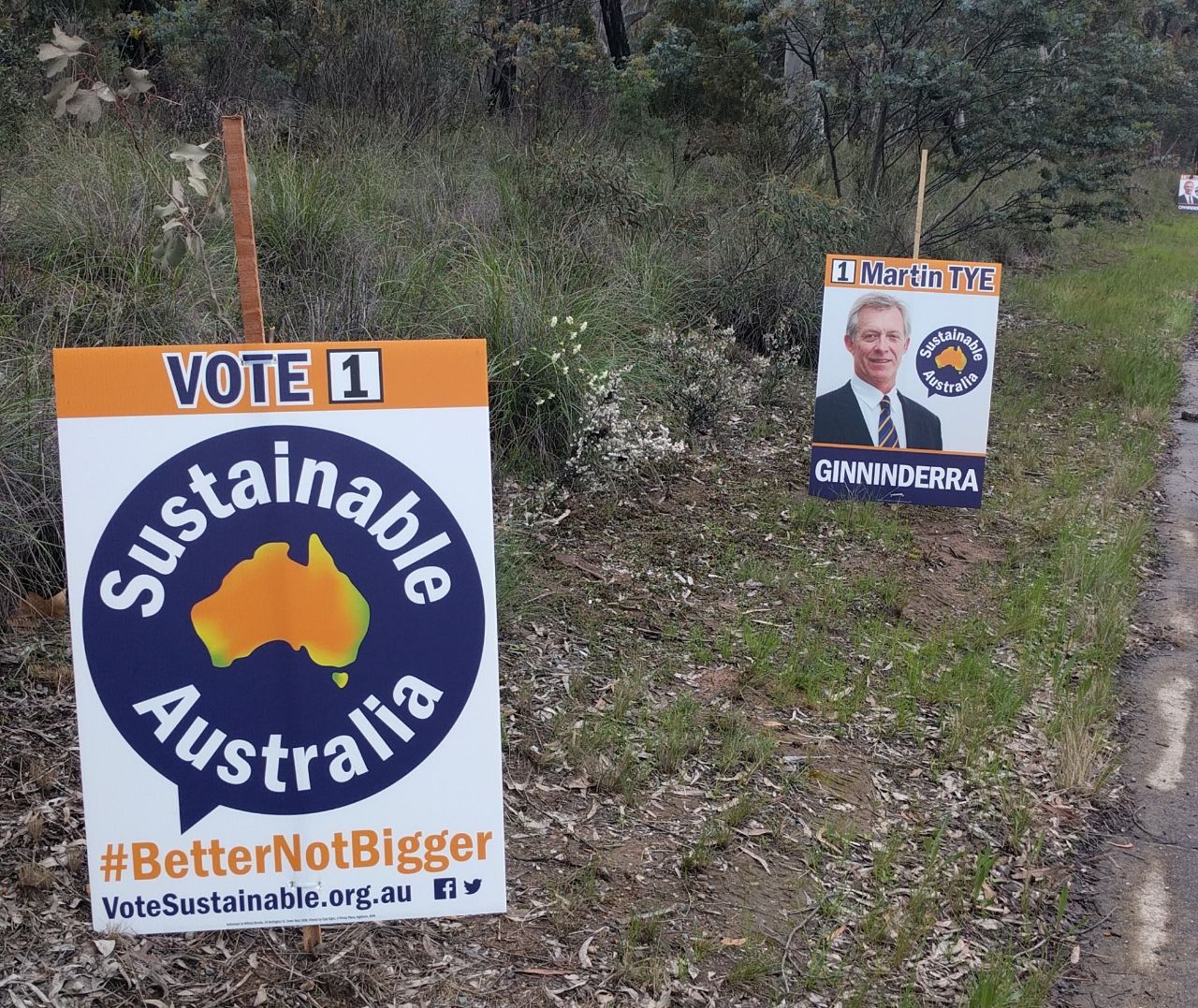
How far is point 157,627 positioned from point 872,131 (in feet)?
40.5

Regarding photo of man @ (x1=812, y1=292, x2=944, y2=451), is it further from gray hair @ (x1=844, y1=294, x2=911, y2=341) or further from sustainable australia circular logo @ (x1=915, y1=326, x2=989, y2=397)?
sustainable australia circular logo @ (x1=915, y1=326, x2=989, y2=397)

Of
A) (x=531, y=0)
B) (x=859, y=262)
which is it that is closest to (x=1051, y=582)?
(x=859, y=262)

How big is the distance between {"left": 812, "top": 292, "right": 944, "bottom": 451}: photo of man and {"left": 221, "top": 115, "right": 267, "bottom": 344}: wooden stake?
5.10 metres

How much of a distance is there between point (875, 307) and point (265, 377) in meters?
5.42

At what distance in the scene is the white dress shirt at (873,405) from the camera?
7.38 meters

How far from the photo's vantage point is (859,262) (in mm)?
7281

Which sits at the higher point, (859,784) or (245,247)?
(245,247)

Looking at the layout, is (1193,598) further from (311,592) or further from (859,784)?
(311,592)

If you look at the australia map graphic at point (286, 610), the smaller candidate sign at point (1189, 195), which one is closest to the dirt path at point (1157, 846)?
the australia map graphic at point (286, 610)

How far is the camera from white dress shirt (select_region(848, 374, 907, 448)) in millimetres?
7383

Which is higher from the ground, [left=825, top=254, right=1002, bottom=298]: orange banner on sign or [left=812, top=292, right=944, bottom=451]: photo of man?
[left=825, top=254, right=1002, bottom=298]: orange banner on sign

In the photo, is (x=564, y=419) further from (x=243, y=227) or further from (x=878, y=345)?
(x=243, y=227)

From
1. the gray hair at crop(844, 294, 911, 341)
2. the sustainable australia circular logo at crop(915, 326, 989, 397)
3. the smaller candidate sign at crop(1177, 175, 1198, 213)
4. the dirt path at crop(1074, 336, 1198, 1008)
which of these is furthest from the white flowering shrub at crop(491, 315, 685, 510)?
the smaller candidate sign at crop(1177, 175, 1198, 213)

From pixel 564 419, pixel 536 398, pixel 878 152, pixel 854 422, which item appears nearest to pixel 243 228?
pixel 536 398
